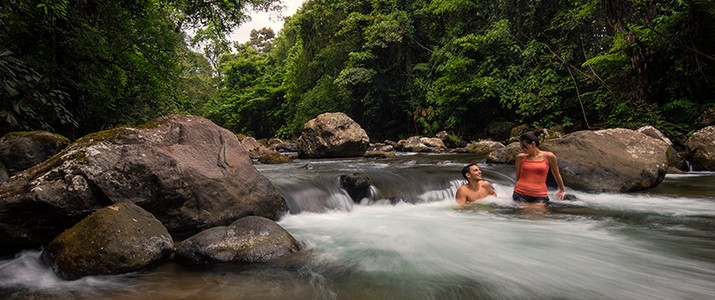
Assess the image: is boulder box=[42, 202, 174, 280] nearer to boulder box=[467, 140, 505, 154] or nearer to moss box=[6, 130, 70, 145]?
moss box=[6, 130, 70, 145]

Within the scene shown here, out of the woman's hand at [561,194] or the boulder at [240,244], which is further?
the woman's hand at [561,194]

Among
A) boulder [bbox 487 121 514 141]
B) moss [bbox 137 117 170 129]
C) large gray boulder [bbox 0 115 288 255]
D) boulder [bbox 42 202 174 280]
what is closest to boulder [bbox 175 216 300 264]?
boulder [bbox 42 202 174 280]

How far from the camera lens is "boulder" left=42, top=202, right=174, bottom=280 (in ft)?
8.89

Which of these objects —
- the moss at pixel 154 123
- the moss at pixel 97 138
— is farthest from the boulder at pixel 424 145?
the moss at pixel 97 138

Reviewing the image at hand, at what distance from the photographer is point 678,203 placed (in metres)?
5.30

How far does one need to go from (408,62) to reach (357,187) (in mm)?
15596

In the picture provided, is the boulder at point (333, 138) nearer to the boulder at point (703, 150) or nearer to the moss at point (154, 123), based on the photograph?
the moss at point (154, 123)

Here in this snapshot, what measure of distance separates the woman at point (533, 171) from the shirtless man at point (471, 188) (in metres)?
0.61

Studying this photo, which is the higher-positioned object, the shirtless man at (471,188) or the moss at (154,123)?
the moss at (154,123)

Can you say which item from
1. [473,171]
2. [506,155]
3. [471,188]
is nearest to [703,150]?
[506,155]

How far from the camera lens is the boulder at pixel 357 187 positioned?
6117mm

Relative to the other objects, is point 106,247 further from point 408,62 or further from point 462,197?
point 408,62

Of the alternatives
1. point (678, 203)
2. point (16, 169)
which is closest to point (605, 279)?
point (678, 203)

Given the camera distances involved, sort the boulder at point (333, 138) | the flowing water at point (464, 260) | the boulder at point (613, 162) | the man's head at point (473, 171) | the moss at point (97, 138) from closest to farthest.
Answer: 1. the flowing water at point (464, 260)
2. the moss at point (97, 138)
3. the man's head at point (473, 171)
4. the boulder at point (613, 162)
5. the boulder at point (333, 138)
